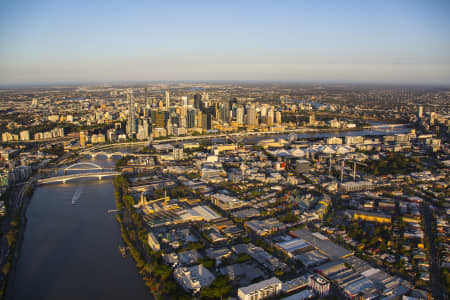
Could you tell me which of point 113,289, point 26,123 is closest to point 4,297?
point 113,289

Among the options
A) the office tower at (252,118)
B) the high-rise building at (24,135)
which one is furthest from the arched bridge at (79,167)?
the office tower at (252,118)

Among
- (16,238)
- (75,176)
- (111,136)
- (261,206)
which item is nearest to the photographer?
(16,238)

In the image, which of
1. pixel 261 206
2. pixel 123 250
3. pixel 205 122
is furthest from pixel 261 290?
pixel 205 122

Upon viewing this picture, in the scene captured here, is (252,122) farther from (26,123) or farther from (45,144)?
(26,123)

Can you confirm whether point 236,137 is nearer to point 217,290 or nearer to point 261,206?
point 261,206

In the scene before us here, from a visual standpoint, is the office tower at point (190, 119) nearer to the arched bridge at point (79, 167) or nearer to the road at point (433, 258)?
the arched bridge at point (79, 167)

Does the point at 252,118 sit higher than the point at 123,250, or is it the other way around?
the point at 252,118

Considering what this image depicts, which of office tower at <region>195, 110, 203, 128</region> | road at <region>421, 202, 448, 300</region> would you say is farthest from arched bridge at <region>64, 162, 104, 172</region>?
office tower at <region>195, 110, 203, 128</region>
